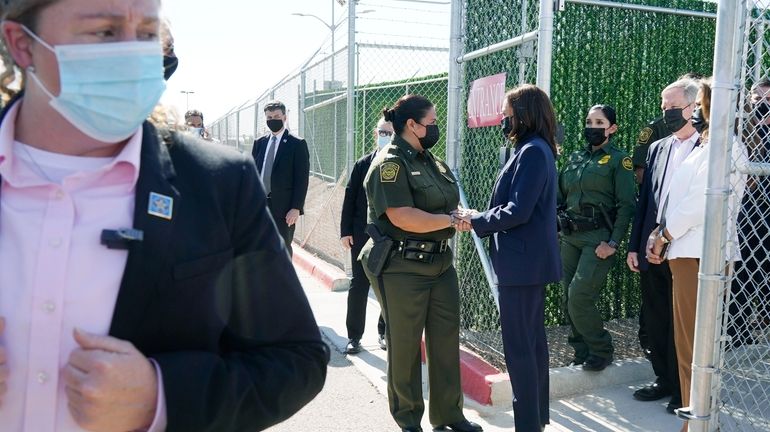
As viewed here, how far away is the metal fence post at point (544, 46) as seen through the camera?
4223 mm

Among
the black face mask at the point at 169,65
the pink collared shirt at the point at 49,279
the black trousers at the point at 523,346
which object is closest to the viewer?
the pink collared shirt at the point at 49,279

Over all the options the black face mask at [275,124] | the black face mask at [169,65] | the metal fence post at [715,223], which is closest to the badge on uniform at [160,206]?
the black face mask at [169,65]

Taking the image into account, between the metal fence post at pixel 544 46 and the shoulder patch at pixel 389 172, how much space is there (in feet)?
3.52

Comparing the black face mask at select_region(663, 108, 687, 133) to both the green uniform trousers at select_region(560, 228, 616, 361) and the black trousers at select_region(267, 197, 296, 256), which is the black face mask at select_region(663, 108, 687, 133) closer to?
the green uniform trousers at select_region(560, 228, 616, 361)

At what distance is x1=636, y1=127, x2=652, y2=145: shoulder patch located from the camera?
5.63 metres

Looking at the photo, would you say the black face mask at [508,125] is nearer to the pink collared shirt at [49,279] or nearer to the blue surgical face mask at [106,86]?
the blue surgical face mask at [106,86]

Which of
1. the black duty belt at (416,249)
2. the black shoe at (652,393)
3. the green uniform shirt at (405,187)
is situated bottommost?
the black shoe at (652,393)

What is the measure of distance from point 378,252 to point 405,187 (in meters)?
0.42

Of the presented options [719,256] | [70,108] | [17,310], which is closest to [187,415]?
[17,310]

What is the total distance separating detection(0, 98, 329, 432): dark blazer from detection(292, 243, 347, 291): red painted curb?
23.0 ft

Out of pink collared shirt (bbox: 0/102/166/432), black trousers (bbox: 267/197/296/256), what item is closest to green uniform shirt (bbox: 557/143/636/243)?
black trousers (bbox: 267/197/296/256)

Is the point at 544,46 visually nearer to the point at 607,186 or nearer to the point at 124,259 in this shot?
the point at 607,186

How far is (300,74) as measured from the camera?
1021 centimetres

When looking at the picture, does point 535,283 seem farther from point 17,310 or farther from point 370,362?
point 17,310
